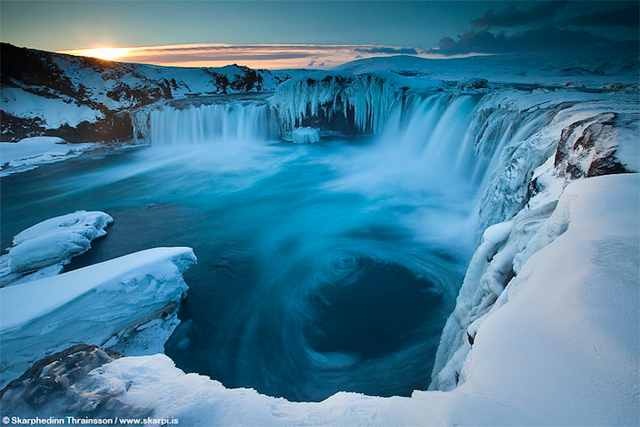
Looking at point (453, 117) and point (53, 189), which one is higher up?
point (453, 117)

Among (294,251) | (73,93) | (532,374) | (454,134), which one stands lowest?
(294,251)

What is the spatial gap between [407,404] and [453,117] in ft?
39.2

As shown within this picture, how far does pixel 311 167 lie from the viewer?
46.4ft

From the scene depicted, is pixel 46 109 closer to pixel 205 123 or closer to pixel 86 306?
pixel 205 123

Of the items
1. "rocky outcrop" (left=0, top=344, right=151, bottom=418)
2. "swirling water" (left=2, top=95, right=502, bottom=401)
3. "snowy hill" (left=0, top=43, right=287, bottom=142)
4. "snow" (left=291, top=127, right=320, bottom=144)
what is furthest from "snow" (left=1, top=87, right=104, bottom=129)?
"rocky outcrop" (left=0, top=344, right=151, bottom=418)

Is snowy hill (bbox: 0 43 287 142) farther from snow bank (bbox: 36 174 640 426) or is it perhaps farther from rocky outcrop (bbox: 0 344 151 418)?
snow bank (bbox: 36 174 640 426)

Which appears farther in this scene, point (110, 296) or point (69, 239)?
point (69, 239)

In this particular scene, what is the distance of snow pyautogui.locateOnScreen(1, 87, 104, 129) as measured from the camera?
20.0 meters

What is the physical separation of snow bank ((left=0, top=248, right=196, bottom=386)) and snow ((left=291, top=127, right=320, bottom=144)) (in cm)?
1368

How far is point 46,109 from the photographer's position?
20828 millimetres

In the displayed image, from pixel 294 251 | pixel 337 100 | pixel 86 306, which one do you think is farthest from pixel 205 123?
pixel 86 306

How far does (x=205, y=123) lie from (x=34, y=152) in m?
9.83

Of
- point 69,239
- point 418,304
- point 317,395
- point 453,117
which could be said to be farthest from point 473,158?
Answer: point 69,239

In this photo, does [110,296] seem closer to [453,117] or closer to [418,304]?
[418,304]
